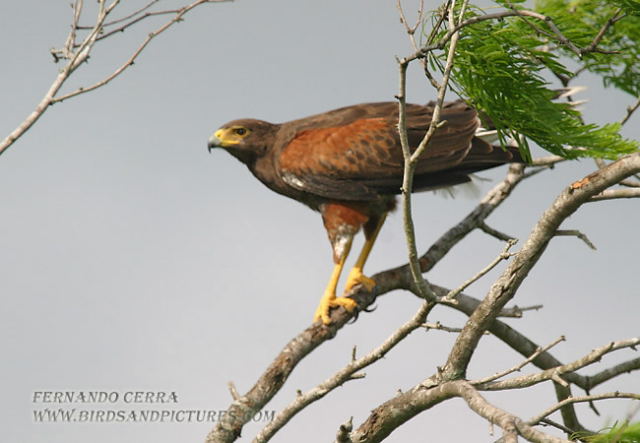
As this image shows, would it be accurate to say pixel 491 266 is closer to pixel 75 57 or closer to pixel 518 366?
pixel 518 366

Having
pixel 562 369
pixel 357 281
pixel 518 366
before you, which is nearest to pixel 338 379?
pixel 518 366

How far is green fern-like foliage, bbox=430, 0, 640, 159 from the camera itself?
432 cm

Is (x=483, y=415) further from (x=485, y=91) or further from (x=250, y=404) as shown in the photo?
(x=250, y=404)

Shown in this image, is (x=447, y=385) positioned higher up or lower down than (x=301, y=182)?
lower down

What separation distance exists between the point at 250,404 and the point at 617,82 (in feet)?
11.7

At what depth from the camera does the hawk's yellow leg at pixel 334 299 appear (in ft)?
20.9

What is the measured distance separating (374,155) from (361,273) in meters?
1.00

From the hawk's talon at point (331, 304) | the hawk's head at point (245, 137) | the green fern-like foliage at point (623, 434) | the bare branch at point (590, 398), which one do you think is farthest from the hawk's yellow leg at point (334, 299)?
the green fern-like foliage at point (623, 434)

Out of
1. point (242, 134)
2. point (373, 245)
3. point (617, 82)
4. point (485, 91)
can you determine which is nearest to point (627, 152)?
point (485, 91)

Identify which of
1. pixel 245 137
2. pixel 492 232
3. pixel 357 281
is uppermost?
pixel 245 137

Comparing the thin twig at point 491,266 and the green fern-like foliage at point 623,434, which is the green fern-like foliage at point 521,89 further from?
the green fern-like foliage at point 623,434

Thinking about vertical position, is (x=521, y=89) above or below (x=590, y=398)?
above

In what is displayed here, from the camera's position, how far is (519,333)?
6.30 meters

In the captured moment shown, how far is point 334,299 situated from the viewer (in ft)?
21.1
